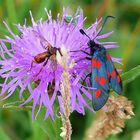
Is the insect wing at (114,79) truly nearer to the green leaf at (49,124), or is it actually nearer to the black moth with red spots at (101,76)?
the black moth with red spots at (101,76)

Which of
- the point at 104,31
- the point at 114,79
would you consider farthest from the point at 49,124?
the point at 104,31

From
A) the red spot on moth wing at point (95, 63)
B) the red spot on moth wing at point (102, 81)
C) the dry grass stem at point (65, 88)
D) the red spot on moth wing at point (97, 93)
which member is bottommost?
the red spot on moth wing at point (97, 93)

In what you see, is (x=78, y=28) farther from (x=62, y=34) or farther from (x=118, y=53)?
(x=118, y=53)

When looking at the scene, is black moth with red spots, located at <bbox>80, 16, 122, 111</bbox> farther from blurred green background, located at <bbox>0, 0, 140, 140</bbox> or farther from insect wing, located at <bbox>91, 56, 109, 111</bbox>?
blurred green background, located at <bbox>0, 0, 140, 140</bbox>

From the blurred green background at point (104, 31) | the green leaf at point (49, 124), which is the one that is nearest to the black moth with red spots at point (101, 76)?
the green leaf at point (49, 124)

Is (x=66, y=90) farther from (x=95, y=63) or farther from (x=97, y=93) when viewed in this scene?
(x=95, y=63)

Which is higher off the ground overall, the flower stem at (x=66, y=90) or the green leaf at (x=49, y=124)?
the flower stem at (x=66, y=90)

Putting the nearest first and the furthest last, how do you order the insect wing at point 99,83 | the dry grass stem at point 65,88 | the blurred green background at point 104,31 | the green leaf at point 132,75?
the dry grass stem at point 65,88, the insect wing at point 99,83, the green leaf at point 132,75, the blurred green background at point 104,31

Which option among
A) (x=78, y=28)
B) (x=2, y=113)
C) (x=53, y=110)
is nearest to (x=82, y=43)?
(x=78, y=28)
